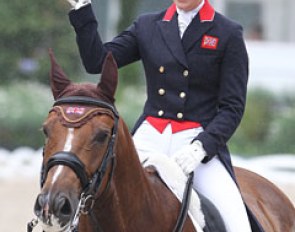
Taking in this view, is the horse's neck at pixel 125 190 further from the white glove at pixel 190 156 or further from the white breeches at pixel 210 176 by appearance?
the white breeches at pixel 210 176

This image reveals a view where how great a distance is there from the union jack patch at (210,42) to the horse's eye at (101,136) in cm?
127

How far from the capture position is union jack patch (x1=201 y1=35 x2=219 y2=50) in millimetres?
5477

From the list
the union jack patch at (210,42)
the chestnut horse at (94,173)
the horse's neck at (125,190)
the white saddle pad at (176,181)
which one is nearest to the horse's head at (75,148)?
the chestnut horse at (94,173)

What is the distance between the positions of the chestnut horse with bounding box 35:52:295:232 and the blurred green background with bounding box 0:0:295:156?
36.8ft

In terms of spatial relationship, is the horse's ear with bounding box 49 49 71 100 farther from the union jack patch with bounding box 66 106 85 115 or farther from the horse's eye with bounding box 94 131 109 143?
the horse's eye with bounding box 94 131 109 143

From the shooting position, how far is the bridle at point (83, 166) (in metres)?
4.26

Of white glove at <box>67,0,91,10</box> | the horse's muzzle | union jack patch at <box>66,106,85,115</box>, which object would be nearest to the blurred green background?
white glove at <box>67,0,91,10</box>

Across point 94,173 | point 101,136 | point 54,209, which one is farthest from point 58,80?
point 54,209

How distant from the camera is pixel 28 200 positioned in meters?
12.4

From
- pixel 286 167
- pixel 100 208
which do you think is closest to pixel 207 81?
pixel 100 208

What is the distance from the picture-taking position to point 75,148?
14.1 feet

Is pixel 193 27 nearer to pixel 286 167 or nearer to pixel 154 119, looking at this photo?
pixel 154 119

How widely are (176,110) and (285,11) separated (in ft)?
59.0

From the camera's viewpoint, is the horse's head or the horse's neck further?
the horse's neck
